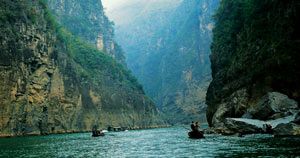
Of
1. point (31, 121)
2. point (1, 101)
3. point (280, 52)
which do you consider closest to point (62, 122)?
point (31, 121)

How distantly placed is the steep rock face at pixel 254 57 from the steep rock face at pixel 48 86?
140ft

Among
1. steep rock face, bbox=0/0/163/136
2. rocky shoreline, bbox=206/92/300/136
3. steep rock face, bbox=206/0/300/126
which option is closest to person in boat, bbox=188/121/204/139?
rocky shoreline, bbox=206/92/300/136

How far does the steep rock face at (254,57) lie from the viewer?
229 feet

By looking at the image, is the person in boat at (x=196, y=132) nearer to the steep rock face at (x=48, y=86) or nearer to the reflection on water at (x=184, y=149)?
the reflection on water at (x=184, y=149)

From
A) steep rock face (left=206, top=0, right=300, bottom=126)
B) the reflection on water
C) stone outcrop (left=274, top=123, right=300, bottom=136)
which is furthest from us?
steep rock face (left=206, top=0, right=300, bottom=126)

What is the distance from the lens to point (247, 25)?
297 ft

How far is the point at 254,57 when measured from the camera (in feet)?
266

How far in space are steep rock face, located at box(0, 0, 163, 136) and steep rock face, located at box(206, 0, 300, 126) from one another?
140 feet

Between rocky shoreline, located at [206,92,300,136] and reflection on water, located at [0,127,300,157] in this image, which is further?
rocky shoreline, located at [206,92,300,136]

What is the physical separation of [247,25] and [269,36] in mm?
13609

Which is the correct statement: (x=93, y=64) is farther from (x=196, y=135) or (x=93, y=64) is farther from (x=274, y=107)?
(x=274, y=107)

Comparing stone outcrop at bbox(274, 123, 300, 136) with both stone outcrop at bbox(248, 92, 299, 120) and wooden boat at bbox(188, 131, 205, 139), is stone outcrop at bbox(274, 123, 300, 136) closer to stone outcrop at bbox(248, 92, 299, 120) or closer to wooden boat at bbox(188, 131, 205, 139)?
stone outcrop at bbox(248, 92, 299, 120)

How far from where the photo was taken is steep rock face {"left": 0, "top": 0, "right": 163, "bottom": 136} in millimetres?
103250

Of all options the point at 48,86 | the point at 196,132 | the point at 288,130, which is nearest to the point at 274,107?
the point at 196,132
